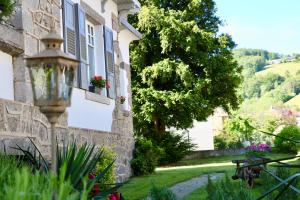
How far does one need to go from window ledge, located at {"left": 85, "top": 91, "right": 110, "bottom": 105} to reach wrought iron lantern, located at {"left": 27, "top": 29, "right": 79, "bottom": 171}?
17.9ft

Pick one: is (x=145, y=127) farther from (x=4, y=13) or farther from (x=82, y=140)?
(x=4, y=13)

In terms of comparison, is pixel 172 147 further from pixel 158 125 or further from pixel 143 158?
pixel 143 158

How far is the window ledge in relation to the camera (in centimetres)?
947

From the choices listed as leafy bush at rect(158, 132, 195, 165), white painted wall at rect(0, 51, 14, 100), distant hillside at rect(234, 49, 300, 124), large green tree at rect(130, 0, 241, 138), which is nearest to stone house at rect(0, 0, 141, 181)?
white painted wall at rect(0, 51, 14, 100)

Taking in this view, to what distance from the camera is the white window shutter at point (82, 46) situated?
9258 mm

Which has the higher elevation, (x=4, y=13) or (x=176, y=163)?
(x=4, y=13)

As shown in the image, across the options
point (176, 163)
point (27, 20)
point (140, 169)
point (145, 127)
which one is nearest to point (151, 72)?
point (145, 127)

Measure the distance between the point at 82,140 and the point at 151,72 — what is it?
13253 millimetres

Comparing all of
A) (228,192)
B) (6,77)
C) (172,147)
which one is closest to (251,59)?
(172,147)

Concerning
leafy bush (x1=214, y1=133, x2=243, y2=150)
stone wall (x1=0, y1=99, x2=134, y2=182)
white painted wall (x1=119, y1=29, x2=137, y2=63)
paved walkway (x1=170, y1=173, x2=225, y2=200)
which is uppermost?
white painted wall (x1=119, y1=29, x2=137, y2=63)

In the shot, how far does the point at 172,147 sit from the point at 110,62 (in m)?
10.9

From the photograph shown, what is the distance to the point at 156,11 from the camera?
2244 cm

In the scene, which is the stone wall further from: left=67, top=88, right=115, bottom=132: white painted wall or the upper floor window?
the upper floor window

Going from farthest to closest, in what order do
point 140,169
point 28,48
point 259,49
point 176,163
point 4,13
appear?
point 259,49 < point 176,163 < point 140,169 < point 28,48 < point 4,13
